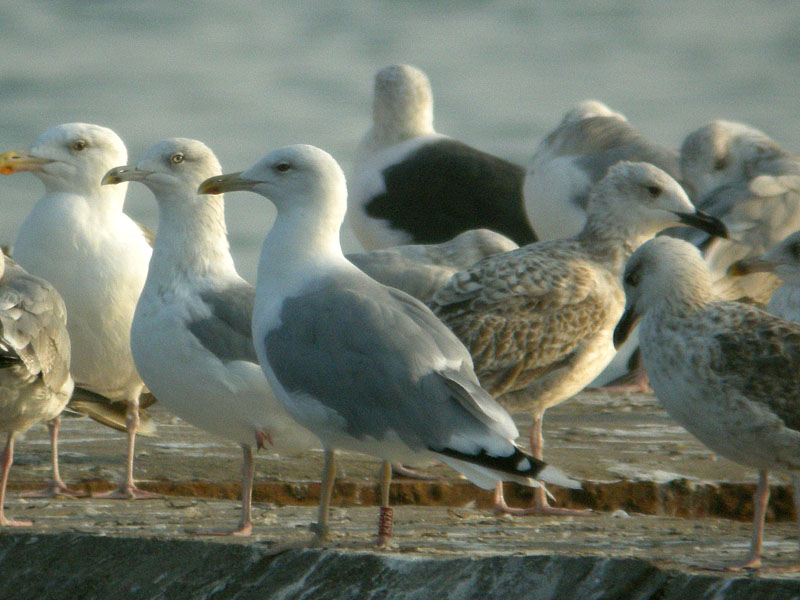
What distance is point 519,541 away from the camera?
4289 mm

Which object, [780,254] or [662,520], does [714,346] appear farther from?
[780,254]

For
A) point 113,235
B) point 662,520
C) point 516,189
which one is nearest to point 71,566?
point 662,520

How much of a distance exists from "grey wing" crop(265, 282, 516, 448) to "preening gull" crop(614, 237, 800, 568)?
583 millimetres

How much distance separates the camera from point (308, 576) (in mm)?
3883

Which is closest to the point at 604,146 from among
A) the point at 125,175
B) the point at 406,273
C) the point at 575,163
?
the point at 575,163

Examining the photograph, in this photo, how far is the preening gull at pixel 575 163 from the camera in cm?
898

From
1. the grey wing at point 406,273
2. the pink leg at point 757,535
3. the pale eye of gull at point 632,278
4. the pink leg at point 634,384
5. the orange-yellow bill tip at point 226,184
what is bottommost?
the pink leg at point 634,384

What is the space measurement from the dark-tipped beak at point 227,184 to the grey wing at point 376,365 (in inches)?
23.1

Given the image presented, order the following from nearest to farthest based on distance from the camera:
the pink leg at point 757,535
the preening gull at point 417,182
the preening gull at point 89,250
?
the pink leg at point 757,535 → the preening gull at point 89,250 → the preening gull at point 417,182

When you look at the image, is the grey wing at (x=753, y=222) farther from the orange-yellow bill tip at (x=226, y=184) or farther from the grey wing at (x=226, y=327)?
the orange-yellow bill tip at (x=226, y=184)

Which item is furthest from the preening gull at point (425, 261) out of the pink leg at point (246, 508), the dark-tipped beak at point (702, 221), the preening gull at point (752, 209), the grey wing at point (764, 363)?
the grey wing at point (764, 363)

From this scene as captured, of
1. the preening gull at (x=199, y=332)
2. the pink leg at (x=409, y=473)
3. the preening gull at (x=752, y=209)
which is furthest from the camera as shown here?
the preening gull at (x=752, y=209)

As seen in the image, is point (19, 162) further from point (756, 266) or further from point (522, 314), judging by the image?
point (756, 266)

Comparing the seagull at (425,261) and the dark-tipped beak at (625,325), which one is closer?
the dark-tipped beak at (625,325)
